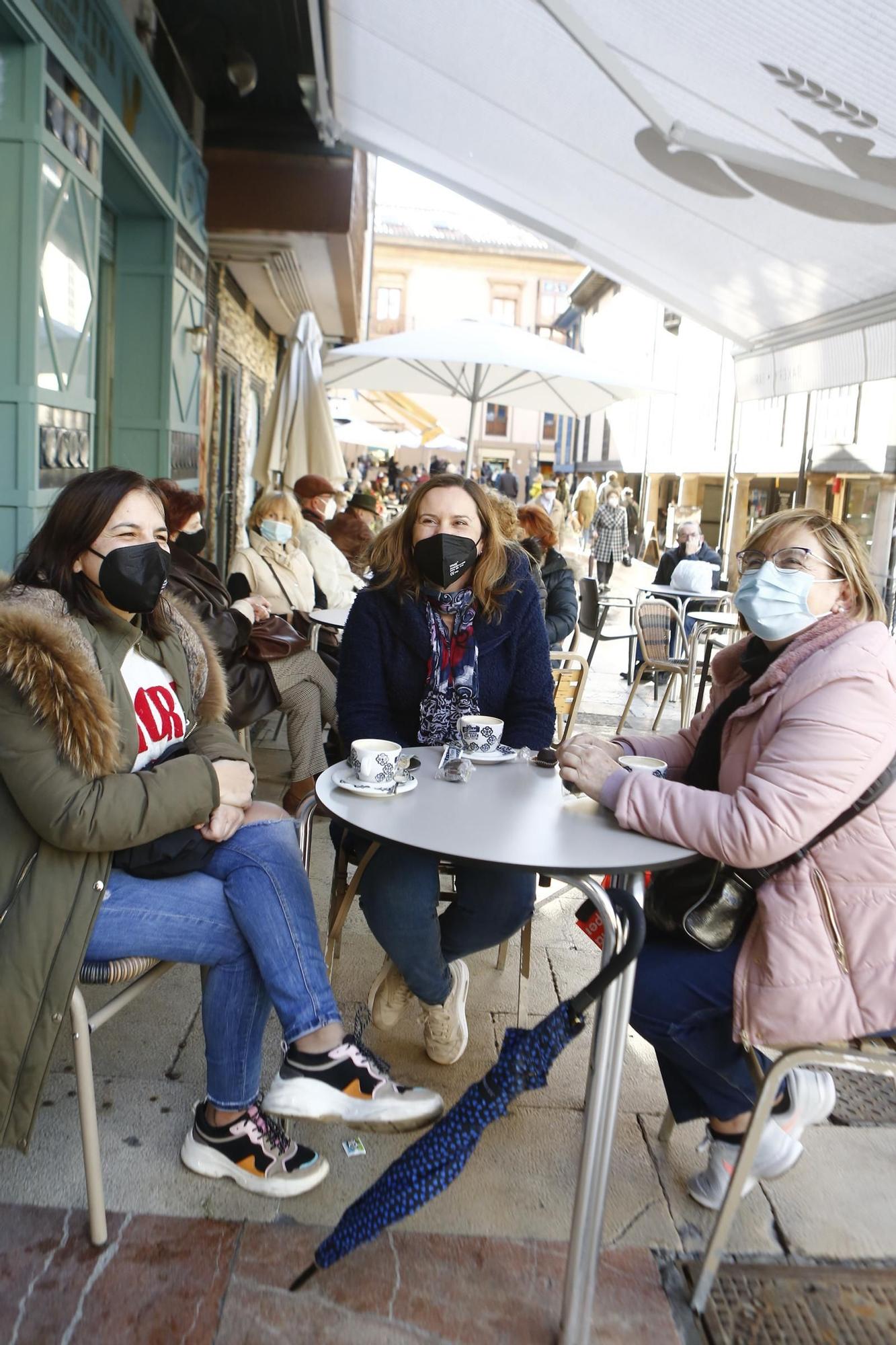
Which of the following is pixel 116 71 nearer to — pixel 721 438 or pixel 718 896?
pixel 718 896

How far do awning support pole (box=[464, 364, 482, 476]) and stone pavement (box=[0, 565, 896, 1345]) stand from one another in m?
6.95

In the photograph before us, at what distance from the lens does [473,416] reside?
31.1 ft

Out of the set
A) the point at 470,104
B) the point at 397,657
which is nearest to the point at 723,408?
the point at 470,104

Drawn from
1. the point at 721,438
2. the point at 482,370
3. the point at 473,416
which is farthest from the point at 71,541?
the point at 721,438

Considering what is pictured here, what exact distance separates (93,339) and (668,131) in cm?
280

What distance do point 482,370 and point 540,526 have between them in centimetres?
376

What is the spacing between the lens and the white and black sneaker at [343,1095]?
1957mm

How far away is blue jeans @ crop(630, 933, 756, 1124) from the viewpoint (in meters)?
1.97

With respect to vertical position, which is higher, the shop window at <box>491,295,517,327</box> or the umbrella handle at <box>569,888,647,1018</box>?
the shop window at <box>491,295,517,327</box>

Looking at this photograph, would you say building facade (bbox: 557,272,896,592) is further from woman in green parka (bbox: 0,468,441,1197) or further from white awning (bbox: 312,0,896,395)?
woman in green parka (bbox: 0,468,441,1197)

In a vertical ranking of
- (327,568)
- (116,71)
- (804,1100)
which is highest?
(116,71)

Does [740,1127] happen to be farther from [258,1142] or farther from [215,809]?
[215,809]

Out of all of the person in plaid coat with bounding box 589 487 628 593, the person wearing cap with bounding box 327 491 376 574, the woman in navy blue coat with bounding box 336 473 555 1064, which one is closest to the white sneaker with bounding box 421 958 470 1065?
the woman in navy blue coat with bounding box 336 473 555 1064

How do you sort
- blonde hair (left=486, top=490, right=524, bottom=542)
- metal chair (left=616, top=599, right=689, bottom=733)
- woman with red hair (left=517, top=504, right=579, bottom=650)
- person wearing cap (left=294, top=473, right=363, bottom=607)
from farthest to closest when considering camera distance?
metal chair (left=616, top=599, right=689, bottom=733)
person wearing cap (left=294, top=473, right=363, bottom=607)
woman with red hair (left=517, top=504, right=579, bottom=650)
blonde hair (left=486, top=490, right=524, bottom=542)
